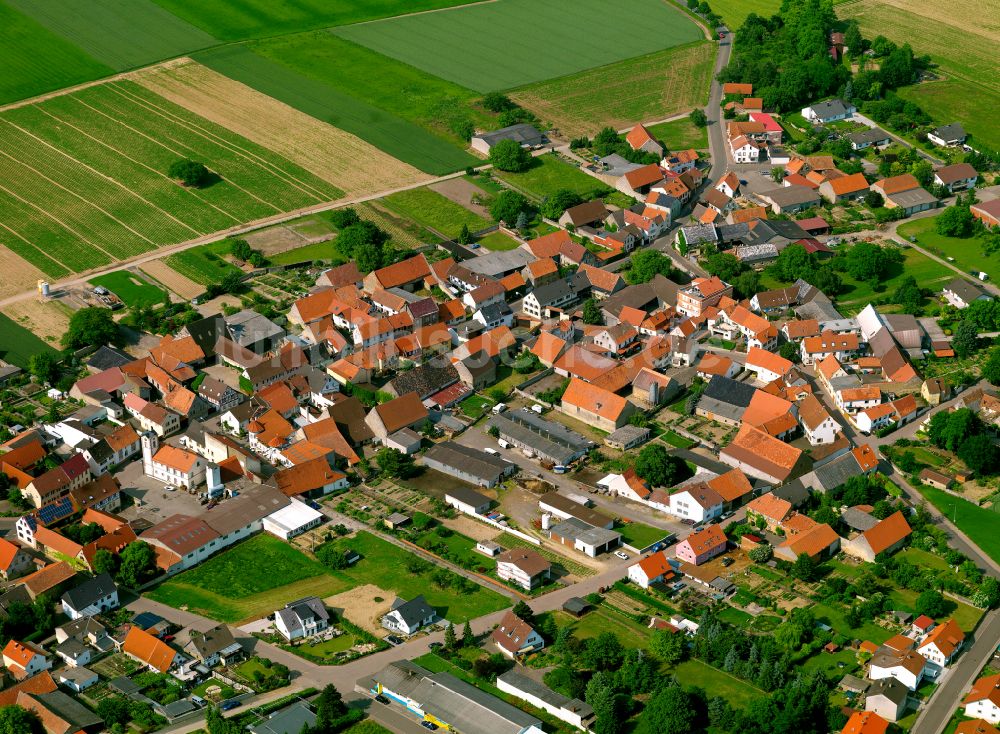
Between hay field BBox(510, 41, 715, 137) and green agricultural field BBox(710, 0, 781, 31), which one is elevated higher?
green agricultural field BBox(710, 0, 781, 31)

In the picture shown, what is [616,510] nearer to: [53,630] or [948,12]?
[53,630]

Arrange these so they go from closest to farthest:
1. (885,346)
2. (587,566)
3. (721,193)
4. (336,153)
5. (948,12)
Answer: (587,566) → (885,346) → (721,193) → (336,153) → (948,12)

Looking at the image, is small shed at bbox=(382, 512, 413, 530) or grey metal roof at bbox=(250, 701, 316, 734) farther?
small shed at bbox=(382, 512, 413, 530)

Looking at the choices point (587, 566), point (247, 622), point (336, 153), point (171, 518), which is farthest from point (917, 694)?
point (336, 153)

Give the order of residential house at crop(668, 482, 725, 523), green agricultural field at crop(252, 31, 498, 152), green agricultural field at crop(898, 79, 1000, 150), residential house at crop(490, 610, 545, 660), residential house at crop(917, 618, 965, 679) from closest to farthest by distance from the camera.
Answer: residential house at crop(917, 618, 965, 679), residential house at crop(490, 610, 545, 660), residential house at crop(668, 482, 725, 523), green agricultural field at crop(898, 79, 1000, 150), green agricultural field at crop(252, 31, 498, 152)

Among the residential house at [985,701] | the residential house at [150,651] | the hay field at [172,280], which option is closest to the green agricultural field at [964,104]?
the hay field at [172,280]

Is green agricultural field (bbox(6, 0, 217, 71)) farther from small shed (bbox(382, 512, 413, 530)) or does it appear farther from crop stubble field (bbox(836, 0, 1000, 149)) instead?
small shed (bbox(382, 512, 413, 530))

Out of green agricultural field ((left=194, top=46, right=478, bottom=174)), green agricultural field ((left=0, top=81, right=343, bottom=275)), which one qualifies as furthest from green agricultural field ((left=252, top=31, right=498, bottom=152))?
green agricultural field ((left=0, top=81, right=343, bottom=275))
